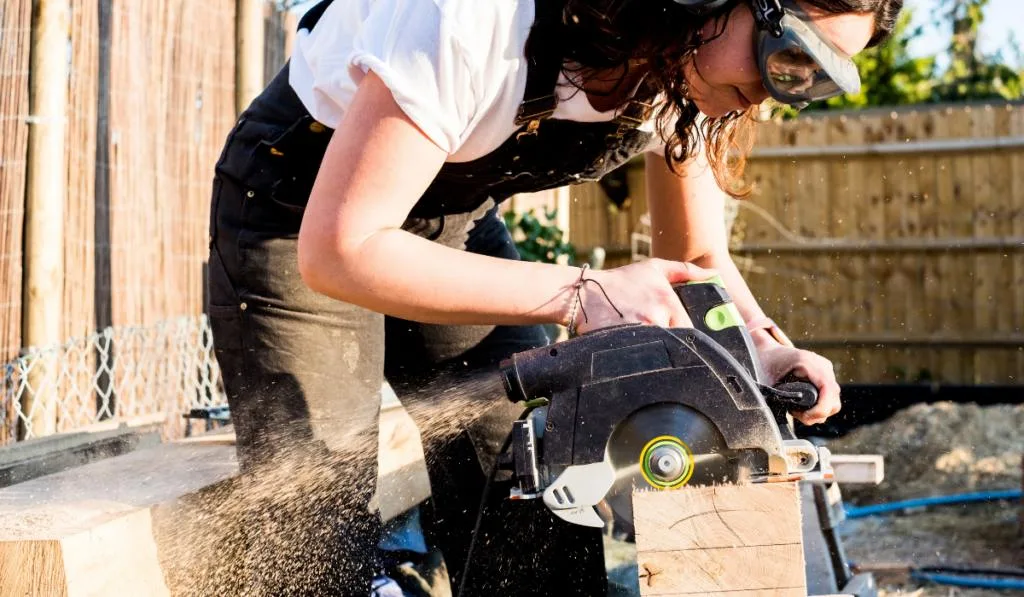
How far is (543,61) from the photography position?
5.01ft

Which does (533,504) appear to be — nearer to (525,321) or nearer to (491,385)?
(491,385)

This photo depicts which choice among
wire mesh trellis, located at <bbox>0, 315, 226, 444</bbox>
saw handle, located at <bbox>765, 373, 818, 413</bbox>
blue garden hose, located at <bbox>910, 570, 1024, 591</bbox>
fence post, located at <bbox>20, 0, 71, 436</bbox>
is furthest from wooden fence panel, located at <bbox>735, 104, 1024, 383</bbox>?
saw handle, located at <bbox>765, 373, 818, 413</bbox>

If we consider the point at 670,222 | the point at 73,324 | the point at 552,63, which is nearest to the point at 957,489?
the point at 670,222

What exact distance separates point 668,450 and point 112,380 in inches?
115

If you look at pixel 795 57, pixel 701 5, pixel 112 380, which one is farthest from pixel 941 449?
pixel 701 5

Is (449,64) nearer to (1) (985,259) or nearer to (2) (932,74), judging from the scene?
(1) (985,259)

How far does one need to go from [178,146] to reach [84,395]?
3.85 feet

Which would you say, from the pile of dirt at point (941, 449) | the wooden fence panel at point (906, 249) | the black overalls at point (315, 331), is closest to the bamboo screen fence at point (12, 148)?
the black overalls at point (315, 331)

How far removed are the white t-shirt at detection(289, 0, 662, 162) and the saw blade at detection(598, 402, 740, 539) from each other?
0.47 m

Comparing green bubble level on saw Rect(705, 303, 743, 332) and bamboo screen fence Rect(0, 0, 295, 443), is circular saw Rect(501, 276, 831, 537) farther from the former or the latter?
bamboo screen fence Rect(0, 0, 295, 443)

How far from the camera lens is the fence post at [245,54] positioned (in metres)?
4.53

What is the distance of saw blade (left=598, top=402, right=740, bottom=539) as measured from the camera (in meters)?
1.33

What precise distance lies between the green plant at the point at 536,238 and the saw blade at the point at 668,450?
535 cm

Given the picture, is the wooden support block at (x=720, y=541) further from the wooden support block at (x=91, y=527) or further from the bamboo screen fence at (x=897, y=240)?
the bamboo screen fence at (x=897, y=240)
